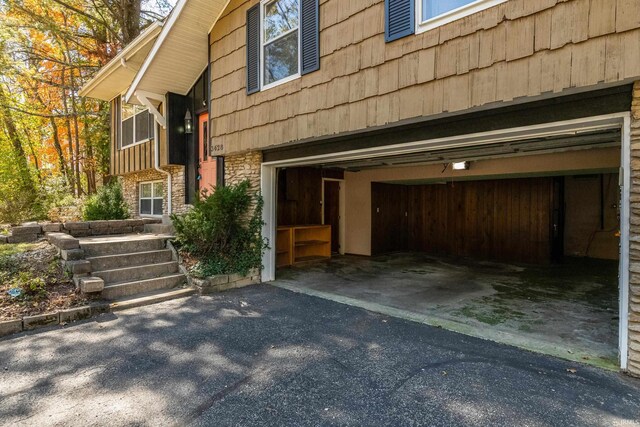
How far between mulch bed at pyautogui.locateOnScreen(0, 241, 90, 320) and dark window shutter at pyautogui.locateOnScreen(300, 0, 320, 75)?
450 centimetres

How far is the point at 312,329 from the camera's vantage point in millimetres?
3951

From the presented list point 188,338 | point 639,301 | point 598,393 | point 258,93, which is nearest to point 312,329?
point 188,338

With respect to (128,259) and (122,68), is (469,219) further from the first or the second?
(122,68)

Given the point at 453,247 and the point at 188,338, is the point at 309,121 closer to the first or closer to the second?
the point at 188,338

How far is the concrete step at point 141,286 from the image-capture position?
488 cm

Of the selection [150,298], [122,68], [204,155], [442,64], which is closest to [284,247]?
[204,155]

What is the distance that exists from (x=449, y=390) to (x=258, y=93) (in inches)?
202

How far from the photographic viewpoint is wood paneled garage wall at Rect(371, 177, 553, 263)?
8.56m

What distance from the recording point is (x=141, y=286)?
521 cm

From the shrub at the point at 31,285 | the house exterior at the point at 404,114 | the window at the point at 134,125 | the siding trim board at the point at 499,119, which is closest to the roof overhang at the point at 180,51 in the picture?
the house exterior at the point at 404,114

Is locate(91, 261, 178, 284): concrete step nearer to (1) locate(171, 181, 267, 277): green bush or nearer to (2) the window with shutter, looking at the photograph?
(1) locate(171, 181, 267, 277): green bush

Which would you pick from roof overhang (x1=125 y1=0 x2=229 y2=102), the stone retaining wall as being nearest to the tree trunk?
the stone retaining wall

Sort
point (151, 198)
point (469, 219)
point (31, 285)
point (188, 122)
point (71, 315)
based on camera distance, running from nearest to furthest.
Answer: point (71, 315) < point (31, 285) < point (188, 122) < point (469, 219) < point (151, 198)

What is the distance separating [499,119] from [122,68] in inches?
374
